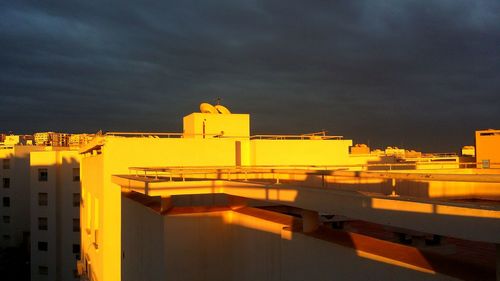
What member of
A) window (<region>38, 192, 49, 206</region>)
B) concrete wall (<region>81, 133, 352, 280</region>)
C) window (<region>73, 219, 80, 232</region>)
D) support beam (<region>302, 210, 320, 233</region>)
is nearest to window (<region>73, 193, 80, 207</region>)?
window (<region>73, 219, 80, 232</region>)

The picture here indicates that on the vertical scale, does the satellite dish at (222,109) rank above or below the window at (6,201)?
above

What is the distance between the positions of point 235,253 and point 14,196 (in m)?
58.1

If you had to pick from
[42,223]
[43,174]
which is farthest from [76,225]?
[43,174]

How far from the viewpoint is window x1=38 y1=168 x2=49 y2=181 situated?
48000 millimetres

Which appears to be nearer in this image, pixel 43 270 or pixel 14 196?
pixel 43 270

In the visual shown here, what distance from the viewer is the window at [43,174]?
157ft

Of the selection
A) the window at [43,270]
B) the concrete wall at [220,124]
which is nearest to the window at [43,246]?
the window at [43,270]

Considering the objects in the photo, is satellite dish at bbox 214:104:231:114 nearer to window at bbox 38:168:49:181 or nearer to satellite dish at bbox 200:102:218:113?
satellite dish at bbox 200:102:218:113

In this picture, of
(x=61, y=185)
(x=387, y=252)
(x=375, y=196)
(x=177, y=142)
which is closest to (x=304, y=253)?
(x=387, y=252)

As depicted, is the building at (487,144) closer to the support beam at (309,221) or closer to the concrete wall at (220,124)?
the concrete wall at (220,124)

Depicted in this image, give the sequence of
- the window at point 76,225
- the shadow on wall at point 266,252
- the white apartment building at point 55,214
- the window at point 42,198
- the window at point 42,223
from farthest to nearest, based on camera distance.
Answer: the window at point 42,198, the window at point 42,223, the white apartment building at point 55,214, the window at point 76,225, the shadow on wall at point 266,252

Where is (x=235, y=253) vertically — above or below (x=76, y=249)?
above

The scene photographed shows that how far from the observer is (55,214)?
1881 inches

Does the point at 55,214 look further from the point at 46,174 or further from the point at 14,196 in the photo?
the point at 14,196
